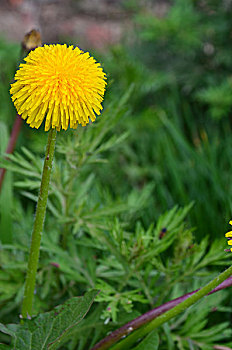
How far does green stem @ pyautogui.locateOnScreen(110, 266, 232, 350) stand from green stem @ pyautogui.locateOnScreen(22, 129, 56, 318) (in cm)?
21

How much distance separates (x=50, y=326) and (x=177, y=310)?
0.23 m

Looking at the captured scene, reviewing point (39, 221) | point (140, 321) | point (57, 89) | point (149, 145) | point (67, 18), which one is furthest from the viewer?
point (67, 18)

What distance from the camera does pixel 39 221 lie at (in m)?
0.79

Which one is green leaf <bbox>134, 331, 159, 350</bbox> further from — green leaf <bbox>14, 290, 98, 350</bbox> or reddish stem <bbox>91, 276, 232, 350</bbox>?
green leaf <bbox>14, 290, 98, 350</bbox>

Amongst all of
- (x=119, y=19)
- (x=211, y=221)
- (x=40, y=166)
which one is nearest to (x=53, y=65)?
(x=40, y=166)

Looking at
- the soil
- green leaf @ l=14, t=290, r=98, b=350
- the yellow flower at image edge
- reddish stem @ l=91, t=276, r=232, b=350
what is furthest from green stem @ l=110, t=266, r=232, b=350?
the soil

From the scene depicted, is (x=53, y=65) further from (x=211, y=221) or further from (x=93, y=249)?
(x=211, y=221)

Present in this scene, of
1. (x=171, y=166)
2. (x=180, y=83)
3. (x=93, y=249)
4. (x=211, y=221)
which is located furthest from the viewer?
(x=180, y=83)

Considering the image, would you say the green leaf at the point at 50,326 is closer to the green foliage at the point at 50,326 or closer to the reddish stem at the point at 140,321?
the green foliage at the point at 50,326

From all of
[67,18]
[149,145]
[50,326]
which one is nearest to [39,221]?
[50,326]

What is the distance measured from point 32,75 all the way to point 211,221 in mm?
1011

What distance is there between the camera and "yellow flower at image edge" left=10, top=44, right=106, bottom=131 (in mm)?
649

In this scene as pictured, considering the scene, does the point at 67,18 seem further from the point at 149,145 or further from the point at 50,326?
the point at 50,326

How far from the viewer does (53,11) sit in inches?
141
